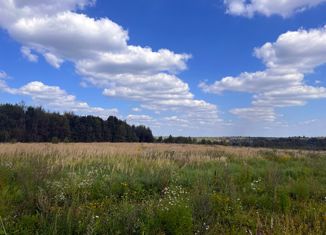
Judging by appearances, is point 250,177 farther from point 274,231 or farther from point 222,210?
point 274,231

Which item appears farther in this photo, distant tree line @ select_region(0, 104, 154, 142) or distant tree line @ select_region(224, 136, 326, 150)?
distant tree line @ select_region(0, 104, 154, 142)

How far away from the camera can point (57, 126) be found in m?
85.0

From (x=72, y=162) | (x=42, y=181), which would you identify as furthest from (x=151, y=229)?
(x=72, y=162)

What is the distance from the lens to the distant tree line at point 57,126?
83.4 meters

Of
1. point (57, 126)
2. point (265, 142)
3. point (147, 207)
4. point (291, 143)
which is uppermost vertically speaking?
point (57, 126)

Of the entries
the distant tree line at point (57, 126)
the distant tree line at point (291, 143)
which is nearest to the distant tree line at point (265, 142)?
the distant tree line at point (291, 143)

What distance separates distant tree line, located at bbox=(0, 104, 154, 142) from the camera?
83.4 metres

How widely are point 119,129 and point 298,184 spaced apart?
3247 inches

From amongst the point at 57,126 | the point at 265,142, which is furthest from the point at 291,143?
the point at 57,126

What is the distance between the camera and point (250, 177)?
13156 mm

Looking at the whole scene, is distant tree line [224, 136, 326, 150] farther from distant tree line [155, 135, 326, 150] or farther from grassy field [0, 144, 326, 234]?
grassy field [0, 144, 326, 234]

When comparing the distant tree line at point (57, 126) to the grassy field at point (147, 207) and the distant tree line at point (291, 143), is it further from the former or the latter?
the grassy field at point (147, 207)

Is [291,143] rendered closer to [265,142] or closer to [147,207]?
[265,142]

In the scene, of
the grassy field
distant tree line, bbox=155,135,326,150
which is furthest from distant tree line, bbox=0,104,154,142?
the grassy field
